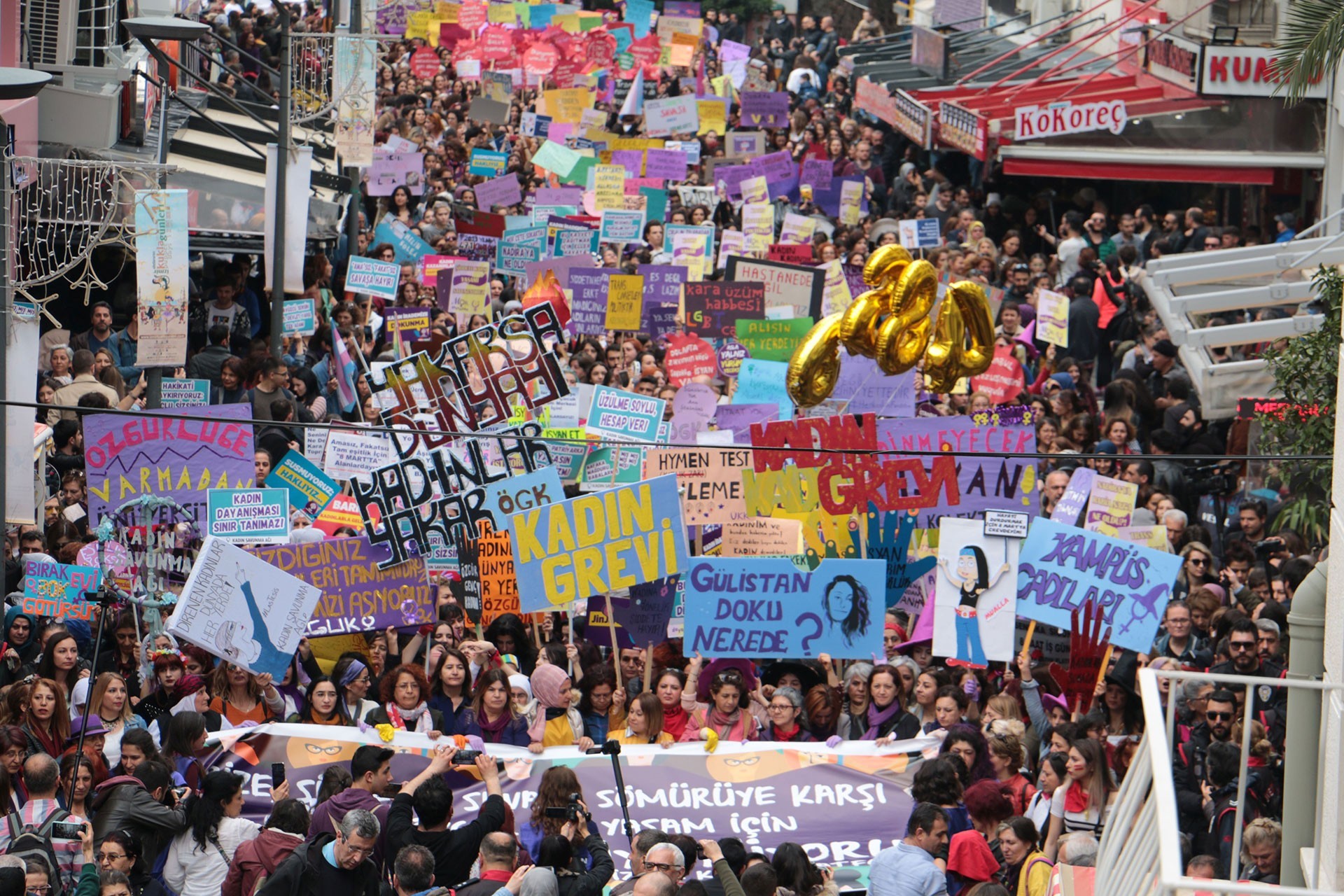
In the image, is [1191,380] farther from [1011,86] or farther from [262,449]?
[1011,86]

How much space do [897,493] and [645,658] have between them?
205cm

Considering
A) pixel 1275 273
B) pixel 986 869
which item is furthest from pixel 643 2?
pixel 986 869

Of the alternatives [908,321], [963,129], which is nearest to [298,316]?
[908,321]

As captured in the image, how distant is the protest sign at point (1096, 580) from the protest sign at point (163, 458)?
4913 millimetres

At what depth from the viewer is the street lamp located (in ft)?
33.6

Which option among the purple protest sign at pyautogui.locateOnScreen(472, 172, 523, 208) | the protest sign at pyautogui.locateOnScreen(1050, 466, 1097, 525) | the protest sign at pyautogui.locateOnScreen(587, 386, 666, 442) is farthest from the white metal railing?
the purple protest sign at pyautogui.locateOnScreen(472, 172, 523, 208)

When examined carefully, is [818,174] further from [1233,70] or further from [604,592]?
[604,592]

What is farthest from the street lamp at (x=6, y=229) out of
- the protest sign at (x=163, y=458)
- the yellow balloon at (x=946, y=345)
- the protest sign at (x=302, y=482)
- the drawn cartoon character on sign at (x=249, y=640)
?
the yellow balloon at (x=946, y=345)

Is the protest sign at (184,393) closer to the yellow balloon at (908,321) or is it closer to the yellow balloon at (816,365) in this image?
the yellow balloon at (816,365)

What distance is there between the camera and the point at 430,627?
37.1 feet

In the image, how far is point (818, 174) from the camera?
87.2 feet

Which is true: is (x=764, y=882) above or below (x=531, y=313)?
below

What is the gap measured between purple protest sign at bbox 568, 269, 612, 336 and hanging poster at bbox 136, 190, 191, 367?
4.75 meters

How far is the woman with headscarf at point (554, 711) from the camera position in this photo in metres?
9.80
